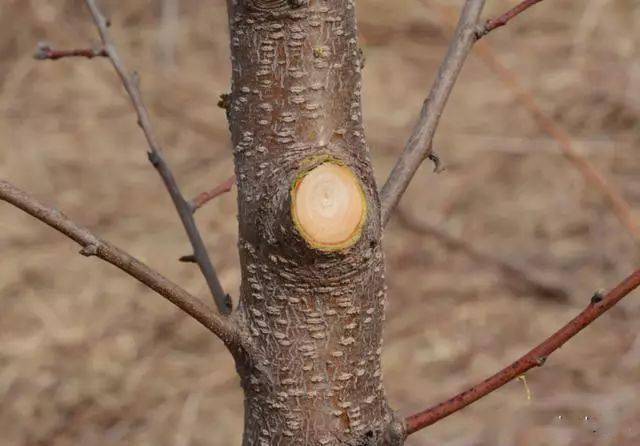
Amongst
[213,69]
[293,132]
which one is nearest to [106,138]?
[213,69]

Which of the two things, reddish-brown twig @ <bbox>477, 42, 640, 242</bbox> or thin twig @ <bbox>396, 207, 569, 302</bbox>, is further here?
thin twig @ <bbox>396, 207, 569, 302</bbox>

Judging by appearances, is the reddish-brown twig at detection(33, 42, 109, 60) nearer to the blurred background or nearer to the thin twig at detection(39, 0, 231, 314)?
the thin twig at detection(39, 0, 231, 314)

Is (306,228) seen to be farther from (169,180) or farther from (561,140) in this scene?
(561,140)

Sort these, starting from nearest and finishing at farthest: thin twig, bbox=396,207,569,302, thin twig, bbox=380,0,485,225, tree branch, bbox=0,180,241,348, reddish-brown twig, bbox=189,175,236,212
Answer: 1. tree branch, bbox=0,180,241,348
2. thin twig, bbox=380,0,485,225
3. reddish-brown twig, bbox=189,175,236,212
4. thin twig, bbox=396,207,569,302

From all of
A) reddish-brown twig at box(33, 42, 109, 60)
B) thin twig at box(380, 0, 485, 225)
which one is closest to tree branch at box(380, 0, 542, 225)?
thin twig at box(380, 0, 485, 225)

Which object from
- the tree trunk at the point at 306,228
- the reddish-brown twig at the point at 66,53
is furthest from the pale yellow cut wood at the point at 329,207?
the reddish-brown twig at the point at 66,53

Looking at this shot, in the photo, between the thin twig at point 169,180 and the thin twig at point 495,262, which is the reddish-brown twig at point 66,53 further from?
the thin twig at point 495,262

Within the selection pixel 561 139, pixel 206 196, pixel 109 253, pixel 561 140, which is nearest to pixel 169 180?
pixel 206 196

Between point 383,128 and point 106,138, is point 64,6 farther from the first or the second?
point 383,128
